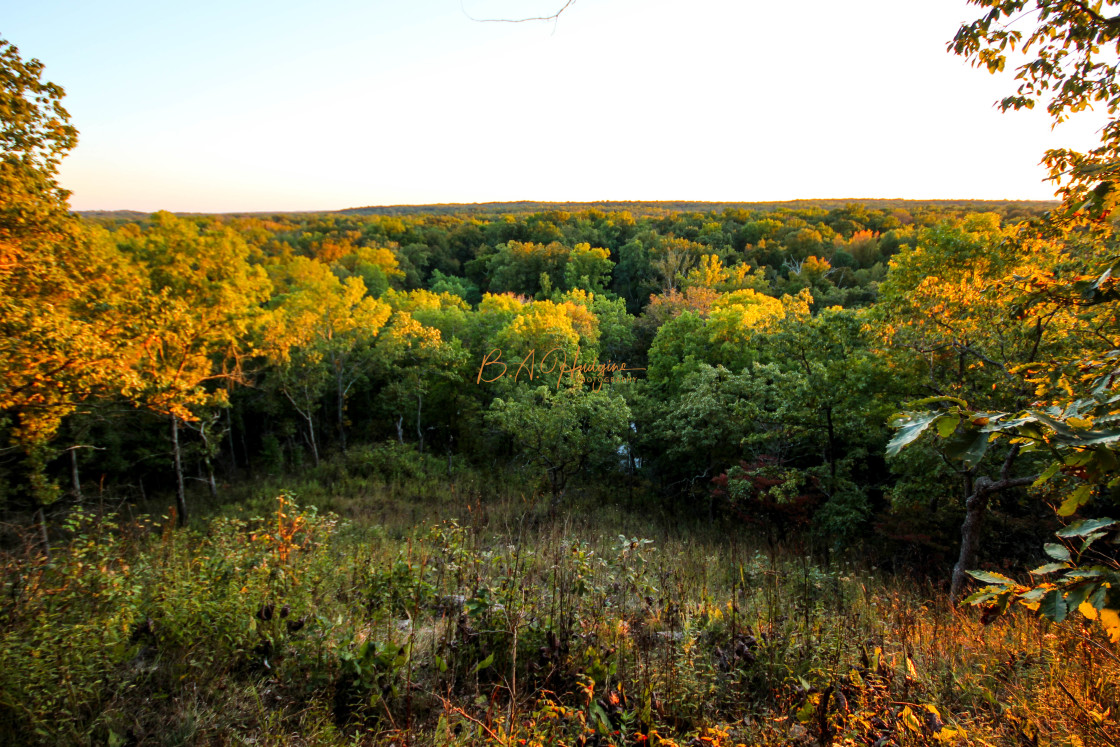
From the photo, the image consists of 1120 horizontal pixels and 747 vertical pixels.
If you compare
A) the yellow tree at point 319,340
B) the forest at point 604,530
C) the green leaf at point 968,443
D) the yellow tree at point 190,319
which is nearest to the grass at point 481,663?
the forest at point 604,530

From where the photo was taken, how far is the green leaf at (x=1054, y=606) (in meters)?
1.39

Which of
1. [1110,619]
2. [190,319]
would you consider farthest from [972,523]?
[190,319]

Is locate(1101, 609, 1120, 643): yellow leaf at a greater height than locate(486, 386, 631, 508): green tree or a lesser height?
greater

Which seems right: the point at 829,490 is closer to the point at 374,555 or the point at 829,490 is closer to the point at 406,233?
the point at 374,555

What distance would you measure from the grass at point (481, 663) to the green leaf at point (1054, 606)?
1190 mm

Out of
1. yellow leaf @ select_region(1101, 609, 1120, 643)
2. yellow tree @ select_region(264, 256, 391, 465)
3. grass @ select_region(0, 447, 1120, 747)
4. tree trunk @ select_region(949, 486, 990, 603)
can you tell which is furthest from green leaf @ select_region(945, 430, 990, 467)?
yellow tree @ select_region(264, 256, 391, 465)

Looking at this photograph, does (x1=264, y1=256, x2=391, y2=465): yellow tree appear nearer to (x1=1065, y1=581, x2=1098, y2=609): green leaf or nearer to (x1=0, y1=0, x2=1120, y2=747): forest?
(x1=0, y1=0, x2=1120, y2=747): forest

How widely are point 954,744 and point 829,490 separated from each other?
40.1 ft

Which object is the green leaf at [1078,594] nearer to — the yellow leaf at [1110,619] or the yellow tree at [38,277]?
the yellow leaf at [1110,619]

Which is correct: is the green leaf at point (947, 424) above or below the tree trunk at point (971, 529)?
above

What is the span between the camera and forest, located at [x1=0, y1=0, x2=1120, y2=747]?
9.27ft

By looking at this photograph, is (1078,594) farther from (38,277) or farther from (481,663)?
(38,277)

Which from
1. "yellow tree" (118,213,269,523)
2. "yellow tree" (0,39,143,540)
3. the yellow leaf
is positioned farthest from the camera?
"yellow tree" (118,213,269,523)

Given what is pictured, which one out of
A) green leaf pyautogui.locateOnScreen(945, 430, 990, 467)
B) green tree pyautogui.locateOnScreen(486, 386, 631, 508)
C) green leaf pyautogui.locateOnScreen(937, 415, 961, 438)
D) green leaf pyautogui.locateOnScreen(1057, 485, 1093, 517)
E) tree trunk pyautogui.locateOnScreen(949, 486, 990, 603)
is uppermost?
green leaf pyautogui.locateOnScreen(937, 415, 961, 438)
